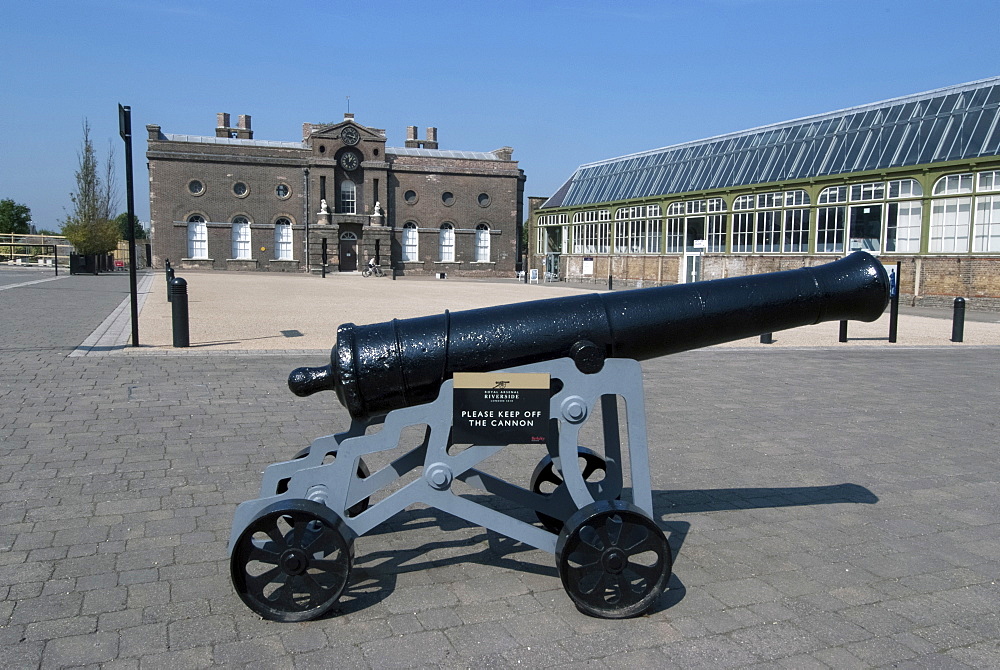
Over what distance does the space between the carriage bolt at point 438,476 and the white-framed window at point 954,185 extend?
26.7 m

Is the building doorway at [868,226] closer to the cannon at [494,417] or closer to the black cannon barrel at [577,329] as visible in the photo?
the black cannon barrel at [577,329]

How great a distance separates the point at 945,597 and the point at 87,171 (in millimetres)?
58293

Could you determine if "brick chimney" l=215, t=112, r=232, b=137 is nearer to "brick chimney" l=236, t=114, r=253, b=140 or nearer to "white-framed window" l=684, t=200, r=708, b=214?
"brick chimney" l=236, t=114, r=253, b=140

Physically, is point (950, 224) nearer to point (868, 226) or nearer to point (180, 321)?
point (868, 226)

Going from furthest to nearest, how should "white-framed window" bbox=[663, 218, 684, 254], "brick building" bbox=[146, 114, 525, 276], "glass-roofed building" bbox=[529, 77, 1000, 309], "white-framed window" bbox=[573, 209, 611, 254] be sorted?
1. "brick building" bbox=[146, 114, 525, 276]
2. "white-framed window" bbox=[573, 209, 611, 254]
3. "white-framed window" bbox=[663, 218, 684, 254]
4. "glass-roofed building" bbox=[529, 77, 1000, 309]

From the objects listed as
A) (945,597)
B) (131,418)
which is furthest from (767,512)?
(131,418)

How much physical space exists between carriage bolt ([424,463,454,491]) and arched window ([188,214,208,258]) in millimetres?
56992

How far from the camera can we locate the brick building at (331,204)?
5581cm

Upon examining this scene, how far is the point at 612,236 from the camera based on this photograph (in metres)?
44.1

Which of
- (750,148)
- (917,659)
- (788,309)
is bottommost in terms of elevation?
(917,659)

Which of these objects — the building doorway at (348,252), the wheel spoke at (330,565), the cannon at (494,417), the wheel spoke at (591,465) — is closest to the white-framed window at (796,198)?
the wheel spoke at (591,465)

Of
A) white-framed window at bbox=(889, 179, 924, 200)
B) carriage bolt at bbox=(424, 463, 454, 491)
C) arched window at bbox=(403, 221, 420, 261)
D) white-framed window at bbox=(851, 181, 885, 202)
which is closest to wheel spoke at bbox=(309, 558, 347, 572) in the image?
carriage bolt at bbox=(424, 463, 454, 491)

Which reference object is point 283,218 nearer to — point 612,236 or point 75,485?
point 612,236

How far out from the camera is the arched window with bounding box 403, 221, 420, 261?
60781 mm
